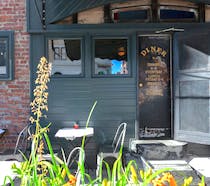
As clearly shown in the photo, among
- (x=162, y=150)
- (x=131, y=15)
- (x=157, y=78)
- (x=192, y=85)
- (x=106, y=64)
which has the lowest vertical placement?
(x=162, y=150)

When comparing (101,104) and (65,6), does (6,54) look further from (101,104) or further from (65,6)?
(101,104)

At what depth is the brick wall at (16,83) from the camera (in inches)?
239

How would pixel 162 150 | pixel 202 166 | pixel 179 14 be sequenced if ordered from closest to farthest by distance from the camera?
pixel 202 166 → pixel 162 150 → pixel 179 14

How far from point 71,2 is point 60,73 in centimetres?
131

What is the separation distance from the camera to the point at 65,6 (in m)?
5.60

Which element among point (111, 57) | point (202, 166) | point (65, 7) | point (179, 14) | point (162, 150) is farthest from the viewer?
point (111, 57)

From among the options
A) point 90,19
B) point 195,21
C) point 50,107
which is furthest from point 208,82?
point 50,107

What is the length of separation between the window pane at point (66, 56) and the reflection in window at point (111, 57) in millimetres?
348

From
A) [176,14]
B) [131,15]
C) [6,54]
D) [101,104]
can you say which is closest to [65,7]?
[131,15]

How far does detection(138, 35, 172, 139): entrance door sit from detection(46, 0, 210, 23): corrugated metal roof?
41.7 inches

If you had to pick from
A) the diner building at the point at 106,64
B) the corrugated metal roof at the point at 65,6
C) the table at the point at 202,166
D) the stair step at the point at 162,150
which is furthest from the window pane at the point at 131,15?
the table at the point at 202,166

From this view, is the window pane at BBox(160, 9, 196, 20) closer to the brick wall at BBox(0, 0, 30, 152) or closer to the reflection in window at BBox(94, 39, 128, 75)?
the reflection in window at BBox(94, 39, 128, 75)

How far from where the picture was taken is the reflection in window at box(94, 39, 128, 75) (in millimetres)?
6059

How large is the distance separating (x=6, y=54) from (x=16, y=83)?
571mm
